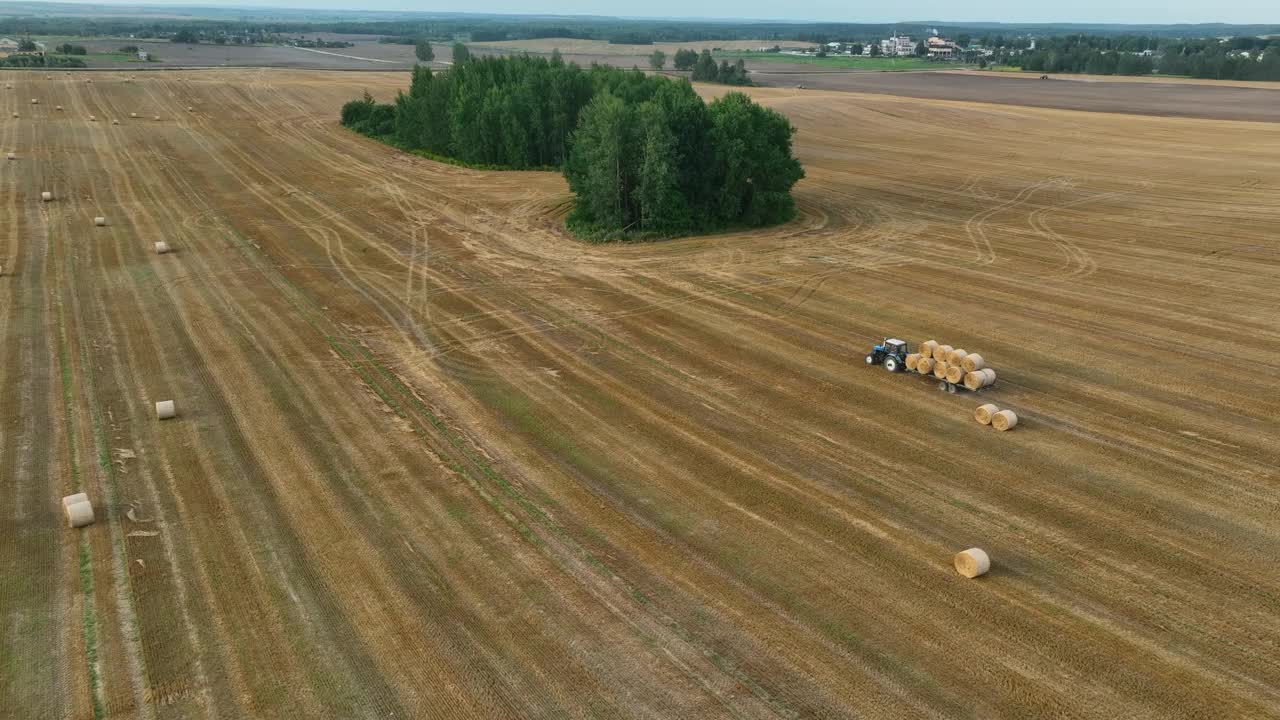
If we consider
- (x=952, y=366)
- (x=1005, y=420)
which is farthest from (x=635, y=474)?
(x=952, y=366)

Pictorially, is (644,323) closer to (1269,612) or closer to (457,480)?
(457,480)

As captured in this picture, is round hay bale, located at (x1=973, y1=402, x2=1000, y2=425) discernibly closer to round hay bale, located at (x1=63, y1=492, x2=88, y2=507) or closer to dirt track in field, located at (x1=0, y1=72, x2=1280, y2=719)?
dirt track in field, located at (x1=0, y1=72, x2=1280, y2=719)

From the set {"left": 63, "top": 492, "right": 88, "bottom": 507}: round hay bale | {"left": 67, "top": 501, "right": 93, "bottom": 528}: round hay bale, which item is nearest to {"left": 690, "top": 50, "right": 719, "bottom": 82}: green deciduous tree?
{"left": 63, "top": 492, "right": 88, "bottom": 507}: round hay bale

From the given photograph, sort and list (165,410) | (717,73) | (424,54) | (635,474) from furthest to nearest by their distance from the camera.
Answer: (424,54)
(717,73)
(165,410)
(635,474)

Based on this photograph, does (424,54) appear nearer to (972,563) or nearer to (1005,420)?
(1005,420)

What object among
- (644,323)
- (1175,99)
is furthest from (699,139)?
(1175,99)

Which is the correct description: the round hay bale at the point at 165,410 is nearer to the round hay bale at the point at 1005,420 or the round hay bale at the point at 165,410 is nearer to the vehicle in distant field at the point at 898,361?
the vehicle in distant field at the point at 898,361

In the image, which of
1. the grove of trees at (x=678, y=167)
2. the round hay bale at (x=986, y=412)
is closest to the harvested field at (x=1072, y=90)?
the grove of trees at (x=678, y=167)
